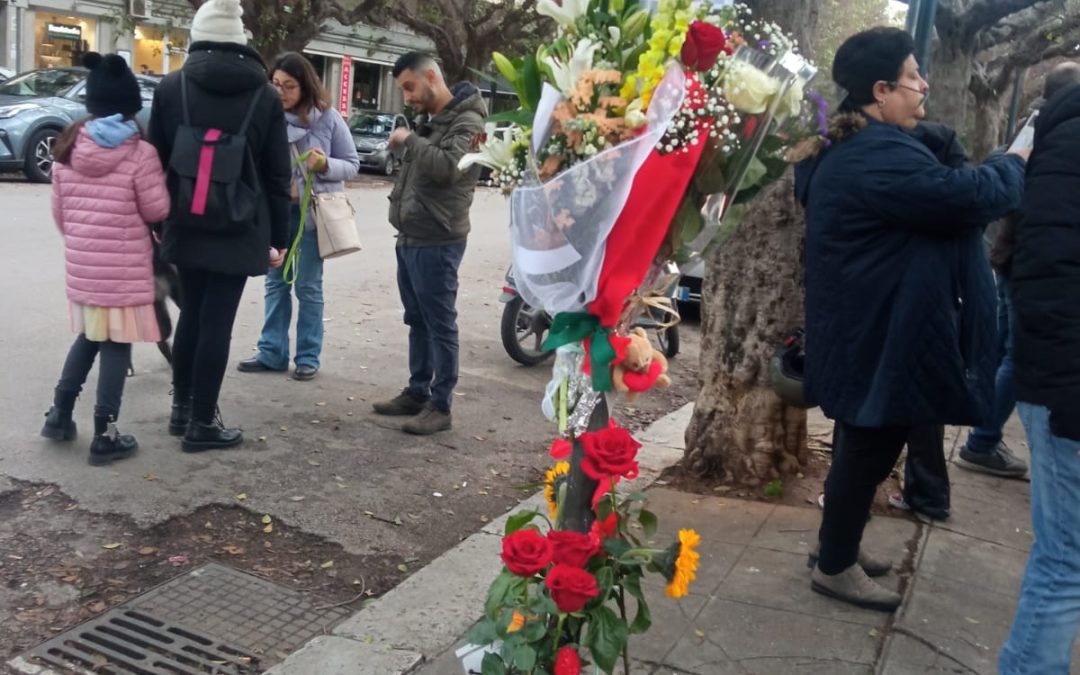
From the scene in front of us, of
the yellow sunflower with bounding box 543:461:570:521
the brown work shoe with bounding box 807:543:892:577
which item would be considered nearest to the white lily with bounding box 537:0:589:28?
the yellow sunflower with bounding box 543:461:570:521

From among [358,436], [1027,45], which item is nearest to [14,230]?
[358,436]

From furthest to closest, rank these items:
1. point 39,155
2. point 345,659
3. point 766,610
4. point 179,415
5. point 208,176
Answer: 1. point 39,155
2. point 179,415
3. point 208,176
4. point 766,610
5. point 345,659

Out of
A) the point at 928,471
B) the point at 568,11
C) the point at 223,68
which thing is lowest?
the point at 928,471

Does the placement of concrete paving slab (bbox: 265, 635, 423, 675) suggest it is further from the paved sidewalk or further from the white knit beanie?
the white knit beanie

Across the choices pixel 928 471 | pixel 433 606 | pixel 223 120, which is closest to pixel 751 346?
pixel 928 471

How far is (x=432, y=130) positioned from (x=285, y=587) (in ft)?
8.22

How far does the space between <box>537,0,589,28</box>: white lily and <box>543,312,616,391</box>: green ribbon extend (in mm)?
697

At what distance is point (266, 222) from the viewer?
504 centimetres

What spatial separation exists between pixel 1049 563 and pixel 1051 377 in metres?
0.54

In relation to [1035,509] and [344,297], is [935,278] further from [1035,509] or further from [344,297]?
[344,297]

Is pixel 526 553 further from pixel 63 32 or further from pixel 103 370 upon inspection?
pixel 63 32

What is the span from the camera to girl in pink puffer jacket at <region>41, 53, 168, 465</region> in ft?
15.4

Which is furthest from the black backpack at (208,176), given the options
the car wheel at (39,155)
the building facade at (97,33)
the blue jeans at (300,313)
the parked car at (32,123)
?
the building facade at (97,33)

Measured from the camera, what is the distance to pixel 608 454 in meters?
2.54
